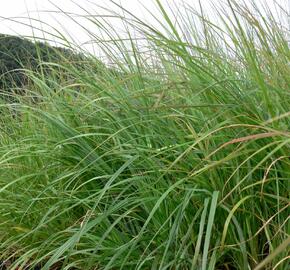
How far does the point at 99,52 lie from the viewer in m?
2.15

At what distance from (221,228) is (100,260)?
38cm

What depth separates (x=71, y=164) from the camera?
187cm

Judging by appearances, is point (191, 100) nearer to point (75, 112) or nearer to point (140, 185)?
point (140, 185)

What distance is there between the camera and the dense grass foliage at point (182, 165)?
1285mm

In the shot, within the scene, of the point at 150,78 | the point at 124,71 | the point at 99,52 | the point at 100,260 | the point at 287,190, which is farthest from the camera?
the point at 99,52

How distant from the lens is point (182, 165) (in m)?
1.47

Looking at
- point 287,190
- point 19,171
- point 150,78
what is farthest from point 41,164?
point 287,190

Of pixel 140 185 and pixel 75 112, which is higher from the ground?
pixel 75 112

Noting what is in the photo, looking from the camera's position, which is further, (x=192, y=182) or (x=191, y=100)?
(x=191, y=100)

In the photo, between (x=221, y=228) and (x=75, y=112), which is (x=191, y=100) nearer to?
(x=221, y=228)

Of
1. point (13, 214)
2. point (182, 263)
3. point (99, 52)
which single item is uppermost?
point (99, 52)

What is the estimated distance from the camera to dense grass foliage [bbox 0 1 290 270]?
1.29 meters

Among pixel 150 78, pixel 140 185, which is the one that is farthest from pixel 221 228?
pixel 150 78

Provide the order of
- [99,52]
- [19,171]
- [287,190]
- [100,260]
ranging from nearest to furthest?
[287,190]
[100,260]
[99,52]
[19,171]
